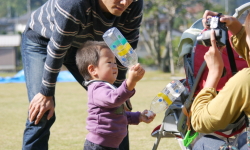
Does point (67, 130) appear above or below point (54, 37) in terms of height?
below

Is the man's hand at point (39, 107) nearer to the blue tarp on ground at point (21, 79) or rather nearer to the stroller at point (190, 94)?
the stroller at point (190, 94)

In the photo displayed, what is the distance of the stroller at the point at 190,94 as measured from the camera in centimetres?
305

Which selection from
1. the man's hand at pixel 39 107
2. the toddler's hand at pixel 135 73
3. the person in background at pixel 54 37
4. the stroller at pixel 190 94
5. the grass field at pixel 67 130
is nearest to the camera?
the toddler's hand at pixel 135 73

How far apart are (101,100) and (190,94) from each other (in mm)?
695

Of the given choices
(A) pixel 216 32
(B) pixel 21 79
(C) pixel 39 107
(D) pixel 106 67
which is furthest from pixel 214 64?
(B) pixel 21 79

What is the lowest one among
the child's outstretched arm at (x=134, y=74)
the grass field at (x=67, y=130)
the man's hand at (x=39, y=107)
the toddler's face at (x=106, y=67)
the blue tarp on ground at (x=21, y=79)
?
the blue tarp on ground at (x=21, y=79)

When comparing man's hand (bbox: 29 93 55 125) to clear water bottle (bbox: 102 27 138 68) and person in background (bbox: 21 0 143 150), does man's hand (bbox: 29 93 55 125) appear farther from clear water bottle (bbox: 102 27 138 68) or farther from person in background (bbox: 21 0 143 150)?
clear water bottle (bbox: 102 27 138 68)

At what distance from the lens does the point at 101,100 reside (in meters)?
2.96

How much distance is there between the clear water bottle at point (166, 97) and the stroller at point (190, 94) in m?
0.09

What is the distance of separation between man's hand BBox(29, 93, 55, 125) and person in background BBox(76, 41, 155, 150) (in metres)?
0.35

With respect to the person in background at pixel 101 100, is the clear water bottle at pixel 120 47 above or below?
above

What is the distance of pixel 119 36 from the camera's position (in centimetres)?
303

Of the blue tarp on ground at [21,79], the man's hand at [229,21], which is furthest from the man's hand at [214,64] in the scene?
the blue tarp on ground at [21,79]

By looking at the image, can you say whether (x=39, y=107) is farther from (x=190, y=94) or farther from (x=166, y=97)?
(x=190, y=94)
